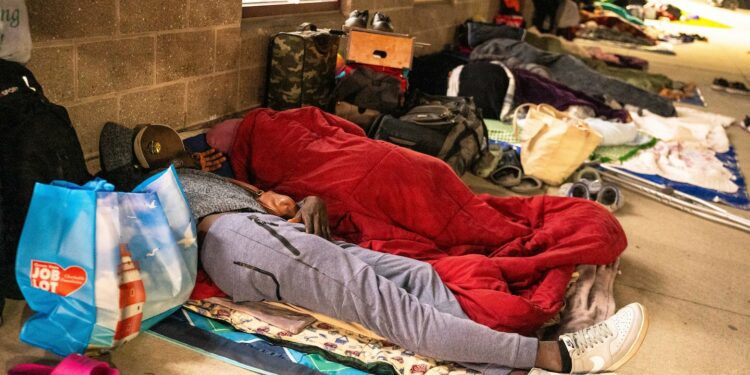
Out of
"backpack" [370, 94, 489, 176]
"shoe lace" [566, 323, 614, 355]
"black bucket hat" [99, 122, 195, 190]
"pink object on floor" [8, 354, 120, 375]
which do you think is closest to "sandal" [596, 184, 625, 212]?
"backpack" [370, 94, 489, 176]

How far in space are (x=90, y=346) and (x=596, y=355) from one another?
1499mm

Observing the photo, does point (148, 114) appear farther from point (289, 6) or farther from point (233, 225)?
point (289, 6)

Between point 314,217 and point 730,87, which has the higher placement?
point 314,217

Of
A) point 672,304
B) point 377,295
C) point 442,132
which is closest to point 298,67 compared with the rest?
point 442,132

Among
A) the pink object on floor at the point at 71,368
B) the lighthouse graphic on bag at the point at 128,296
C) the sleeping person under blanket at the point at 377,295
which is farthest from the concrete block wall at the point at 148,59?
the pink object on floor at the point at 71,368

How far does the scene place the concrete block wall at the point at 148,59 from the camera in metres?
2.60

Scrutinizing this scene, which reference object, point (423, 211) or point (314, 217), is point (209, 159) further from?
point (423, 211)

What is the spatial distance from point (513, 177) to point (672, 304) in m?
1.30

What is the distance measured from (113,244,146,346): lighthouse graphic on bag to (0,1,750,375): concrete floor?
119mm

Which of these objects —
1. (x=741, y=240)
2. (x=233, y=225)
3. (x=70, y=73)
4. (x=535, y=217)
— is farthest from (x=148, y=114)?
(x=741, y=240)

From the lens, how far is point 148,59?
3025 mm

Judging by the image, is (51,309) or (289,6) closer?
(51,309)

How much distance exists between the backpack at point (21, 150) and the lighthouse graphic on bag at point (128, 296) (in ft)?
1.32

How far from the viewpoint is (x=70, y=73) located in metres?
2.66
